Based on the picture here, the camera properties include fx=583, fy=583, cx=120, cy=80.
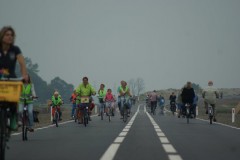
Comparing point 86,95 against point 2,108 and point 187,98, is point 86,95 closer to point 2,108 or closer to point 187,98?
point 187,98

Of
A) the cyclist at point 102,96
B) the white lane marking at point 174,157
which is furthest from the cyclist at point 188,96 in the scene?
the white lane marking at point 174,157

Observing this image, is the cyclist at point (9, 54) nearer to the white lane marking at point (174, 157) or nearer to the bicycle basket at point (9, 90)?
the bicycle basket at point (9, 90)

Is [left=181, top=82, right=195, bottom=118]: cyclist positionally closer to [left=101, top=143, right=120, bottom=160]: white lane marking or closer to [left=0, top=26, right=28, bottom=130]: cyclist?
[left=101, top=143, right=120, bottom=160]: white lane marking

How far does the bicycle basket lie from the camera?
8.39 metres

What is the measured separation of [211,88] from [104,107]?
32.0 feet

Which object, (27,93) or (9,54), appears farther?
(27,93)

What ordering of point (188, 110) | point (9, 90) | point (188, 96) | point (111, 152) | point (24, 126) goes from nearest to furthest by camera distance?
point (9, 90)
point (111, 152)
point (24, 126)
point (188, 110)
point (188, 96)

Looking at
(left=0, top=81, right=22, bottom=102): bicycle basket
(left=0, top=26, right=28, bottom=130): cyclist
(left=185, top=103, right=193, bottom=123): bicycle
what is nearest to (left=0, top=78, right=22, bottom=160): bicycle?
(left=0, top=81, right=22, bottom=102): bicycle basket

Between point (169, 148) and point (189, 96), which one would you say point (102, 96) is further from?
point (169, 148)

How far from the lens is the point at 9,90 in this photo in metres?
8.40

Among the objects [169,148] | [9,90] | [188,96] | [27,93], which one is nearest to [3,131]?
[9,90]

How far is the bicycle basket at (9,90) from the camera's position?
330 inches

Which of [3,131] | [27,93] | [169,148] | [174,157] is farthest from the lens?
[27,93]

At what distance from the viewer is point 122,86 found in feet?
92.5
